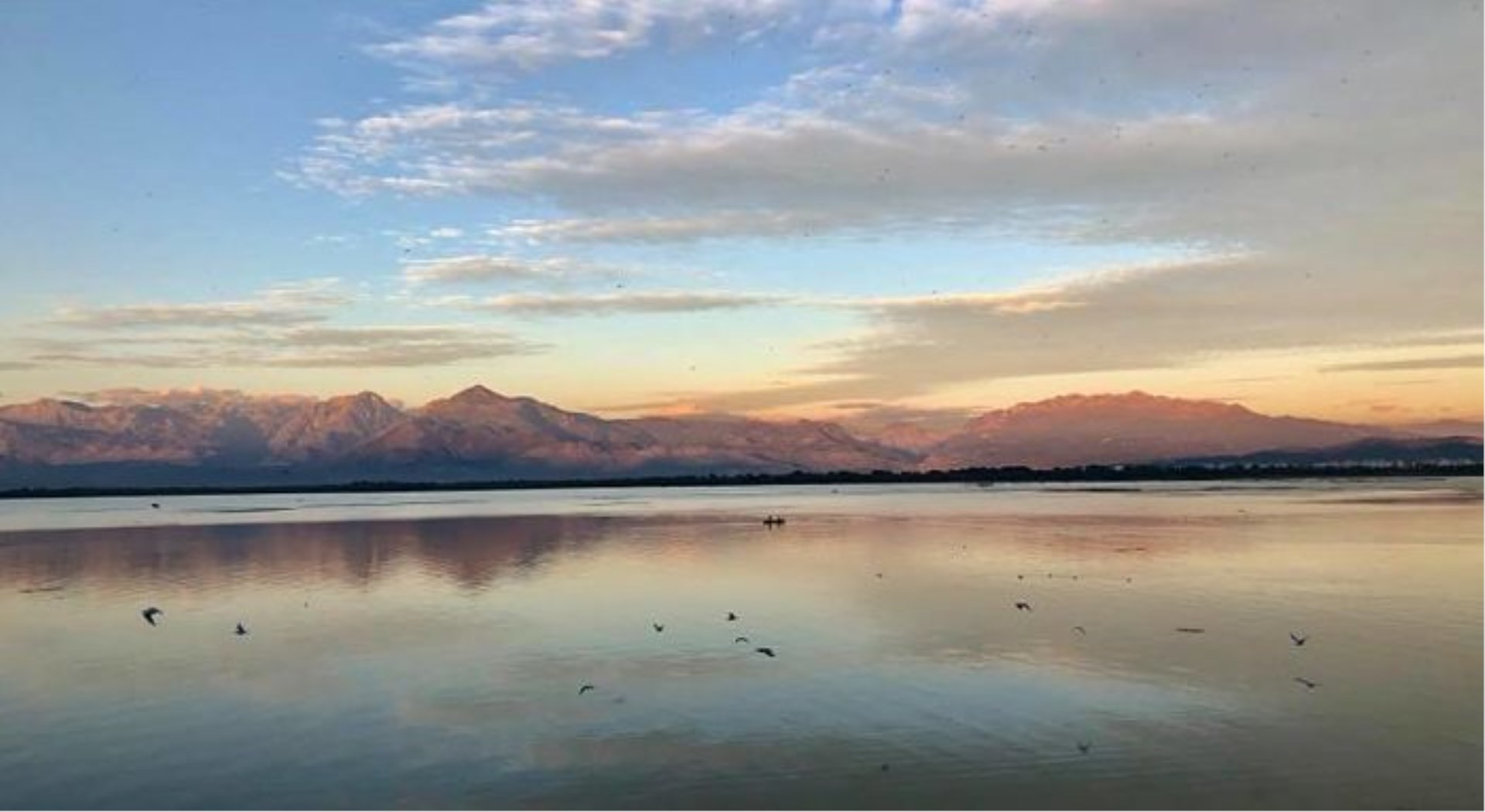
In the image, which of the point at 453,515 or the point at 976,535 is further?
the point at 453,515

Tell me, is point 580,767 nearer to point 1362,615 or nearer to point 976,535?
point 1362,615

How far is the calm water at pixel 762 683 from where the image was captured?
1273 cm

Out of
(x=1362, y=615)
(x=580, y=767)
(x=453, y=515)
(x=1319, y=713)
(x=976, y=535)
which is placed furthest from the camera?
(x=453, y=515)

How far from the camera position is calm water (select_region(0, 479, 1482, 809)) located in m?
12.7

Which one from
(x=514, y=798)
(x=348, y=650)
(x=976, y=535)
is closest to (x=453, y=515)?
(x=976, y=535)

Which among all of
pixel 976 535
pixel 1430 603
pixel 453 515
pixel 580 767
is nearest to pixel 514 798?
pixel 580 767

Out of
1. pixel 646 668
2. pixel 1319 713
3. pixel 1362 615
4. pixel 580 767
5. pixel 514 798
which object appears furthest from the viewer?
pixel 1362 615

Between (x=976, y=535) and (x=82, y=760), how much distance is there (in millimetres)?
40357

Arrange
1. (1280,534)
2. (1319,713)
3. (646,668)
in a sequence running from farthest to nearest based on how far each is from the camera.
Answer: (1280,534)
(646,668)
(1319,713)

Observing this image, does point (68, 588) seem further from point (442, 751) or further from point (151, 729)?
point (442, 751)

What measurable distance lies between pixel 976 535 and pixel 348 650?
33272 mm

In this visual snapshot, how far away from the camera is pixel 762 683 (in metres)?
17.9

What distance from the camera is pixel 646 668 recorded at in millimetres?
19312

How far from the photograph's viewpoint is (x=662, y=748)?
14.0m
